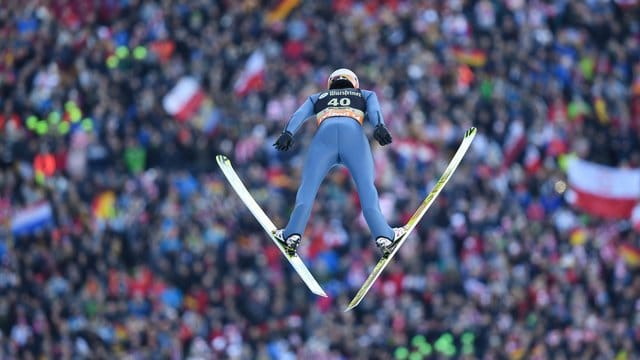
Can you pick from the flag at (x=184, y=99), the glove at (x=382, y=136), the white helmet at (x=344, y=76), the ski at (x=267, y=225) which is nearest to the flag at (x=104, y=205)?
the flag at (x=184, y=99)

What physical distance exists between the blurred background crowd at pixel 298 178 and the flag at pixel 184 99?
0.04 m

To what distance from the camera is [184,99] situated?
85.5ft

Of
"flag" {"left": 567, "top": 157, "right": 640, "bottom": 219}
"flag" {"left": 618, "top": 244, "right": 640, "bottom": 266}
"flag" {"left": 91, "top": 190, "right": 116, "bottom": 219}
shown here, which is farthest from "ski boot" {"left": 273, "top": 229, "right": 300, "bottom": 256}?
"flag" {"left": 567, "top": 157, "right": 640, "bottom": 219}

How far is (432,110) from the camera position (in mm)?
25406

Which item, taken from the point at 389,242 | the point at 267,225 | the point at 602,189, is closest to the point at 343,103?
the point at 389,242

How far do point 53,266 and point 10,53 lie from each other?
17.7 feet

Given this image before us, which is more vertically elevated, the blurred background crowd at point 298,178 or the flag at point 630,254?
the blurred background crowd at point 298,178

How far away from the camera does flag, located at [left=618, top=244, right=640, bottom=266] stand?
2391 centimetres

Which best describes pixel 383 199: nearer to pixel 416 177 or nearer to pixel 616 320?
pixel 416 177

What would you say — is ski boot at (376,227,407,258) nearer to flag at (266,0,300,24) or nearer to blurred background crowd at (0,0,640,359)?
blurred background crowd at (0,0,640,359)

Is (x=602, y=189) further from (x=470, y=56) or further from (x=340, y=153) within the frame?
(x=340, y=153)

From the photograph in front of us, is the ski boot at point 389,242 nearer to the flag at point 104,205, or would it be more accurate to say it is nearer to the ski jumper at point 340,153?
the ski jumper at point 340,153

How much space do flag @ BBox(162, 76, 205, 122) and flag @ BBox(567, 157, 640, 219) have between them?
5842 millimetres

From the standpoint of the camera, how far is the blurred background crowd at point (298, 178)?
22500 mm
